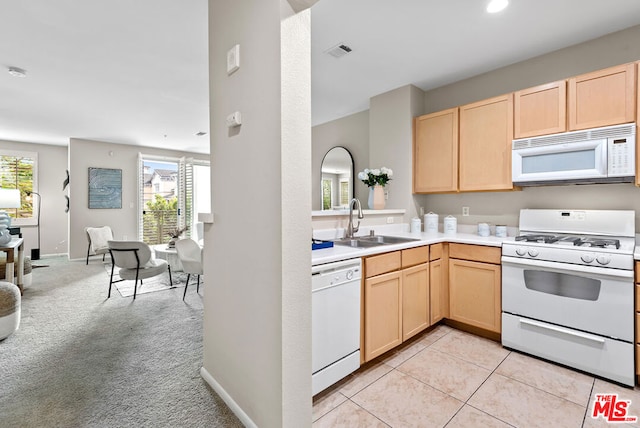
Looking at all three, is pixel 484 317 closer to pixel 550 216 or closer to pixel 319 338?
pixel 550 216

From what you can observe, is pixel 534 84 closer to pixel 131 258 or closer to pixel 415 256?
pixel 415 256

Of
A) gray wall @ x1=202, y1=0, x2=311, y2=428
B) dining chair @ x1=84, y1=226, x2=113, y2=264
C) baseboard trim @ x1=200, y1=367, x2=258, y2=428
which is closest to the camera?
gray wall @ x1=202, y1=0, x2=311, y2=428

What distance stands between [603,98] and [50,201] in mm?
9161

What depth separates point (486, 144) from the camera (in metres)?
2.80

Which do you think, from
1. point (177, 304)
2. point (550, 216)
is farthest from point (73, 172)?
point (550, 216)

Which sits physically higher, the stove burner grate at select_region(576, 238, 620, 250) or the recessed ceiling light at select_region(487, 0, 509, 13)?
the recessed ceiling light at select_region(487, 0, 509, 13)

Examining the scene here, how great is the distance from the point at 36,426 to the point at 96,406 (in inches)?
10.0

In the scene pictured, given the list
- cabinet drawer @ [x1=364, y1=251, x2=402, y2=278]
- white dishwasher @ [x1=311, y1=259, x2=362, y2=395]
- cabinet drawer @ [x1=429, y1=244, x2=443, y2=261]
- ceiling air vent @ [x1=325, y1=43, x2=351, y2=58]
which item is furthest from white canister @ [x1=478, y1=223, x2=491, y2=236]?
ceiling air vent @ [x1=325, y1=43, x2=351, y2=58]

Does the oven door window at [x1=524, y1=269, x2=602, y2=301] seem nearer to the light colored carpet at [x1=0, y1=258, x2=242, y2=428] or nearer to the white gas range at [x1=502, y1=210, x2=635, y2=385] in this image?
the white gas range at [x1=502, y1=210, x2=635, y2=385]

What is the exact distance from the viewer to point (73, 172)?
5914 millimetres

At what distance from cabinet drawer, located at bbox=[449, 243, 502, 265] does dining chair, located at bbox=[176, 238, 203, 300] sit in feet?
9.47

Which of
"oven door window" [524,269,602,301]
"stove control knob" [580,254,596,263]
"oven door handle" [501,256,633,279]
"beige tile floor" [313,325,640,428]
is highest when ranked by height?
"stove control knob" [580,254,596,263]

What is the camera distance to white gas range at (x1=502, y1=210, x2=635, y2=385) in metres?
1.88

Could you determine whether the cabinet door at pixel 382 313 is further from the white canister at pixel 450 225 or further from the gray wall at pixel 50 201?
the gray wall at pixel 50 201
